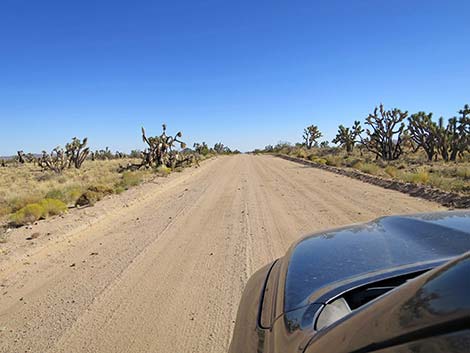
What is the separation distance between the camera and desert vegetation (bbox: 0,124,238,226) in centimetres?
1188

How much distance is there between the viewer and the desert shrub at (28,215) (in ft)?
33.5

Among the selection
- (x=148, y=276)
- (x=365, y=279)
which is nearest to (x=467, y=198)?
(x=148, y=276)

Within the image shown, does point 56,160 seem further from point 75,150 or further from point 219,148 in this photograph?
point 219,148

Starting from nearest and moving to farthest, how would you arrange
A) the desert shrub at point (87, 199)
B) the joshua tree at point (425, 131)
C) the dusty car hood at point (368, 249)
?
the dusty car hood at point (368, 249) → the desert shrub at point (87, 199) → the joshua tree at point (425, 131)

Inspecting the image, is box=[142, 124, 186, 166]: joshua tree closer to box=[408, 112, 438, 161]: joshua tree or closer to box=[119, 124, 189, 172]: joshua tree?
box=[119, 124, 189, 172]: joshua tree

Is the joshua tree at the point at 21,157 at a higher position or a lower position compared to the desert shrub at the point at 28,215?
higher

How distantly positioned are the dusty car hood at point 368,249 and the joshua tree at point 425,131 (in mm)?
32767

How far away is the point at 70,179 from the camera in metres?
27.2

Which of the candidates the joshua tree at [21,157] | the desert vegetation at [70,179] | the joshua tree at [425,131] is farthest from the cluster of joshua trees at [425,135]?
the joshua tree at [21,157]

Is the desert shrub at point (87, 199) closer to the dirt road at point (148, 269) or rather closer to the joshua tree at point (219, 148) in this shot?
the dirt road at point (148, 269)

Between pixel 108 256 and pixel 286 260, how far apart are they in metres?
5.09

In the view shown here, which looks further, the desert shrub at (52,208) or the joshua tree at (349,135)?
the joshua tree at (349,135)

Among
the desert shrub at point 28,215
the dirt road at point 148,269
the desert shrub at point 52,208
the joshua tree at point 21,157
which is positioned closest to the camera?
the dirt road at point 148,269

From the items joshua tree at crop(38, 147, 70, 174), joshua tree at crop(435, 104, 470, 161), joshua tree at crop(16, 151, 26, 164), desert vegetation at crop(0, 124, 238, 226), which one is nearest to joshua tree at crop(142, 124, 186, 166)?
desert vegetation at crop(0, 124, 238, 226)
